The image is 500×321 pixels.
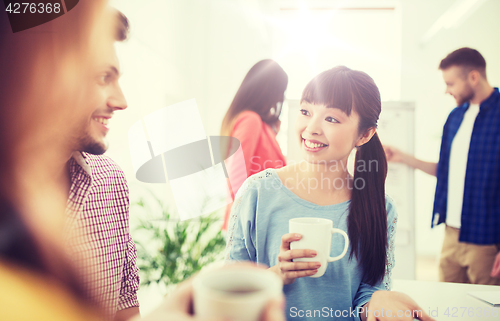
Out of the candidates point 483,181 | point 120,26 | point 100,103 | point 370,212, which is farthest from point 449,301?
point 120,26

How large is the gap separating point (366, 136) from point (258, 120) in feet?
1.07

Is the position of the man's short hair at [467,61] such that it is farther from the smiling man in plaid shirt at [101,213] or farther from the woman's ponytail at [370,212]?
the smiling man in plaid shirt at [101,213]

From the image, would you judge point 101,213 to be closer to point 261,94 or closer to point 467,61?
point 261,94

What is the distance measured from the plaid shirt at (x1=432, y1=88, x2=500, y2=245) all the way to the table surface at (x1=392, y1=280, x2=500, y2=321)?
15.7 inches

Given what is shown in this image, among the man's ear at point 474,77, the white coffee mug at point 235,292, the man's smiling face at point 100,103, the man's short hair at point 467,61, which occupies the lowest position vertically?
the white coffee mug at point 235,292

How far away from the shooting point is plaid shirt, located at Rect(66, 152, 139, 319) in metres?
0.53

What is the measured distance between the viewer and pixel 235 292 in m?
0.18

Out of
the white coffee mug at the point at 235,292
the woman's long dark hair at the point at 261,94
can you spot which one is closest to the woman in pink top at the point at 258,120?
the woman's long dark hair at the point at 261,94

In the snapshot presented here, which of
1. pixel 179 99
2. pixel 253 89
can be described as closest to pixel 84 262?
pixel 253 89

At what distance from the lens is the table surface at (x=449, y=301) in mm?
549

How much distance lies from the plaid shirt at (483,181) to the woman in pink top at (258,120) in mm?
741

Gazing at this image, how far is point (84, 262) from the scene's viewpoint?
1.76ft

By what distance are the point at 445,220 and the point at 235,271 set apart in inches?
47.0

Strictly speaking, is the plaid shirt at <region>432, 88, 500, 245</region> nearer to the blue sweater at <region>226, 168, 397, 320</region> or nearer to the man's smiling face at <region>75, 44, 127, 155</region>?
the blue sweater at <region>226, 168, 397, 320</region>
